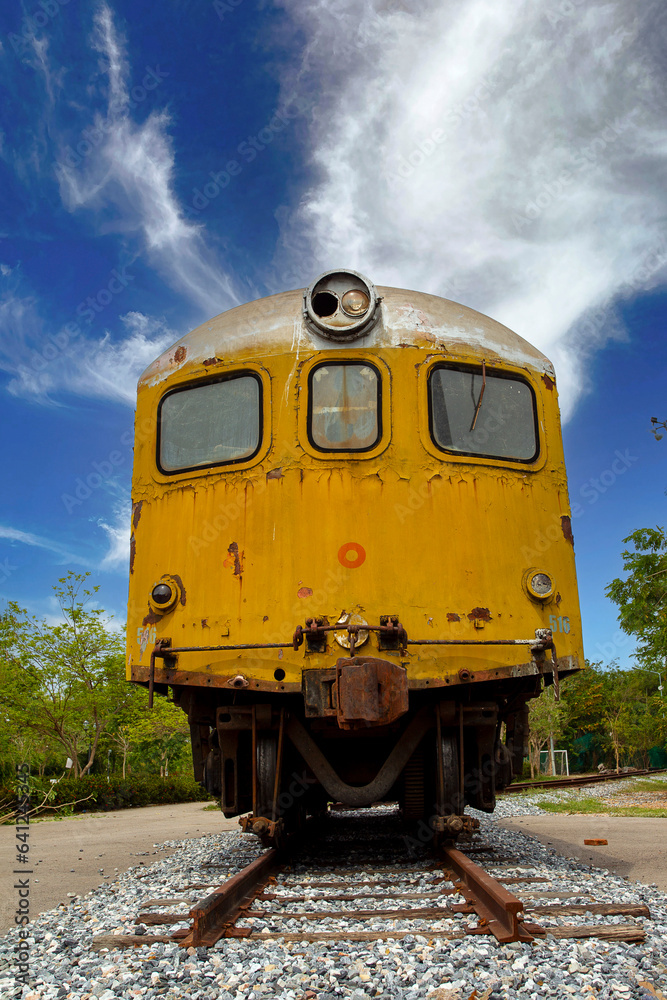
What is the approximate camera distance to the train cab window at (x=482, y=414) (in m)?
4.87

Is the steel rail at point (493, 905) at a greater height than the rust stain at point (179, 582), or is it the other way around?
the rust stain at point (179, 582)

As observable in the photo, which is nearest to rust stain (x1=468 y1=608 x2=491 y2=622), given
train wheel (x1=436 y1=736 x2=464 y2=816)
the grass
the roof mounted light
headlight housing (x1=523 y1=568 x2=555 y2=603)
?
headlight housing (x1=523 y1=568 x2=555 y2=603)

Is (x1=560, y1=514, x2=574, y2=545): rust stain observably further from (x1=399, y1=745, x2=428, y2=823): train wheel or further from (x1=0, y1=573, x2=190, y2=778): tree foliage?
(x1=0, y1=573, x2=190, y2=778): tree foliage

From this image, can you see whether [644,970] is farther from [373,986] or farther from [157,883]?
[157,883]

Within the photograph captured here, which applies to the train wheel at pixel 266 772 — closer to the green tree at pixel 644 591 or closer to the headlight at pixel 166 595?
the headlight at pixel 166 595

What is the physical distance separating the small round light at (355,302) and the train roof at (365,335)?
0.15 metres

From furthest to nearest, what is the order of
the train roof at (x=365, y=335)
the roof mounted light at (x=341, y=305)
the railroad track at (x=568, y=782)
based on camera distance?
the railroad track at (x=568, y=782) → the train roof at (x=365, y=335) → the roof mounted light at (x=341, y=305)

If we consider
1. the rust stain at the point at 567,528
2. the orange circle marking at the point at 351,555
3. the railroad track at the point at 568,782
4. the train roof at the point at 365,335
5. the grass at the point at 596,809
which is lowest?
the railroad track at the point at 568,782

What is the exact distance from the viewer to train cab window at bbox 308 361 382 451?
4742mm

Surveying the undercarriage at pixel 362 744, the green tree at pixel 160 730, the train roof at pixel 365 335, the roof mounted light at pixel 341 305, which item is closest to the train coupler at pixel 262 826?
the undercarriage at pixel 362 744

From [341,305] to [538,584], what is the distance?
90.9 inches

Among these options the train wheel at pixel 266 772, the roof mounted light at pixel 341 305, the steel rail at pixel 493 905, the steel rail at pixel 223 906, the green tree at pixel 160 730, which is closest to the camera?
the steel rail at pixel 493 905

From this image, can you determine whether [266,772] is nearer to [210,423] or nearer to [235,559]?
[235,559]

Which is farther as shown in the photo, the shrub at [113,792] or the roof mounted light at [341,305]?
the shrub at [113,792]
